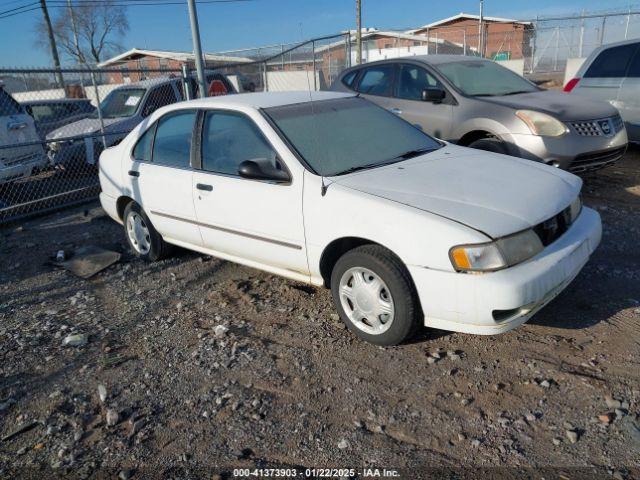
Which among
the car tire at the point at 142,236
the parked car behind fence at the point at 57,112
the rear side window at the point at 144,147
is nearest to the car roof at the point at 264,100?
the rear side window at the point at 144,147

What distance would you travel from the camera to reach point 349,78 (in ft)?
26.0

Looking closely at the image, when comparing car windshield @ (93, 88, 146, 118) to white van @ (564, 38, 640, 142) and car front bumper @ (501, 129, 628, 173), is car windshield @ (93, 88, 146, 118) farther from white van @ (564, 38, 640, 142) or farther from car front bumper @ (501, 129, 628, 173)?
white van @ (564, 38, 640, 142)

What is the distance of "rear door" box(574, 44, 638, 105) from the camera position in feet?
25.5

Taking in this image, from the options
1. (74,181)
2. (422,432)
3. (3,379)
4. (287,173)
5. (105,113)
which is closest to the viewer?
(422,432)

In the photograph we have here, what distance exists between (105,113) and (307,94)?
6721 millimetres

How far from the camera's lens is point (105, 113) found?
996cm

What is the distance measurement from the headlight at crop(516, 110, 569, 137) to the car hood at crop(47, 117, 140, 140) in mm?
6566

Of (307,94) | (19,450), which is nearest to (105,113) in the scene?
(307,94)

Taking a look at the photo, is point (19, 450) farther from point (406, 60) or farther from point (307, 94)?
point (406, 60)

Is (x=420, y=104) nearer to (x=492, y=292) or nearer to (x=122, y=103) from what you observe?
(x=492, y=292)

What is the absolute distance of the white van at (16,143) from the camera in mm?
7730

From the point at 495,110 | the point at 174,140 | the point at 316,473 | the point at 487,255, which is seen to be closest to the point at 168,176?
the point at 174,140

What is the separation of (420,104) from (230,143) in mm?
3440

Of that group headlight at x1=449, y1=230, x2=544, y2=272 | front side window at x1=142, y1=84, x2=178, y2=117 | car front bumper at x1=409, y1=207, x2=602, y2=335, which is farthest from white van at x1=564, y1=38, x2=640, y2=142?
front side window at x1=142, y1=84, x2=178, y2=117
